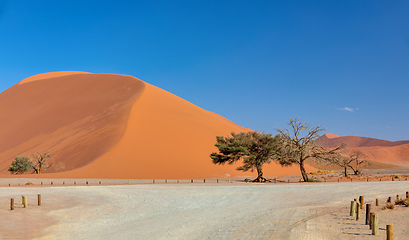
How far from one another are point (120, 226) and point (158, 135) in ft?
198

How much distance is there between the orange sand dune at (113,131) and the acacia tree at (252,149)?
→ 1298 cm

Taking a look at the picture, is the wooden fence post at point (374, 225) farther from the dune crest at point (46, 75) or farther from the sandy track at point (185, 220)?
the dune crest at point (46, 75)

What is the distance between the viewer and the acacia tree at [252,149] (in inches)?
2002

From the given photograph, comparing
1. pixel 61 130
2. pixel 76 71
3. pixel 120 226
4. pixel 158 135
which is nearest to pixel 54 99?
pixel 61 130

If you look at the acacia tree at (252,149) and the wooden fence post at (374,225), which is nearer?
the wooden fence post at (374,225)

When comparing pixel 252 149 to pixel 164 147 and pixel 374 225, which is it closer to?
pixel 164 147

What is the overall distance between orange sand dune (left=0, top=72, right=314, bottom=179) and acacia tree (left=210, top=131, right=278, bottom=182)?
13.0 metres

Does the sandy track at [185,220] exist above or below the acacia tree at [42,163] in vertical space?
below

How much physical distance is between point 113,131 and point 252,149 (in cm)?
3559

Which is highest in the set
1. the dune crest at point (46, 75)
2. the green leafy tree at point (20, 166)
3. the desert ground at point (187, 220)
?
the dune crest at point (46, 75)

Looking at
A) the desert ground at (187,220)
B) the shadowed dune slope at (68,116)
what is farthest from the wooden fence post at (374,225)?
the shadowed dune slope at (68,116)

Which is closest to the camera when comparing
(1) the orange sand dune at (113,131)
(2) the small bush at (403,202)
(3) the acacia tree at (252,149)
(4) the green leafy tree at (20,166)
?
(2) the small bush at (403,202)

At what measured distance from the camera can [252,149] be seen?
52719mm

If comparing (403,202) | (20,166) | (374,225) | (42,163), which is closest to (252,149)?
(403,202)
